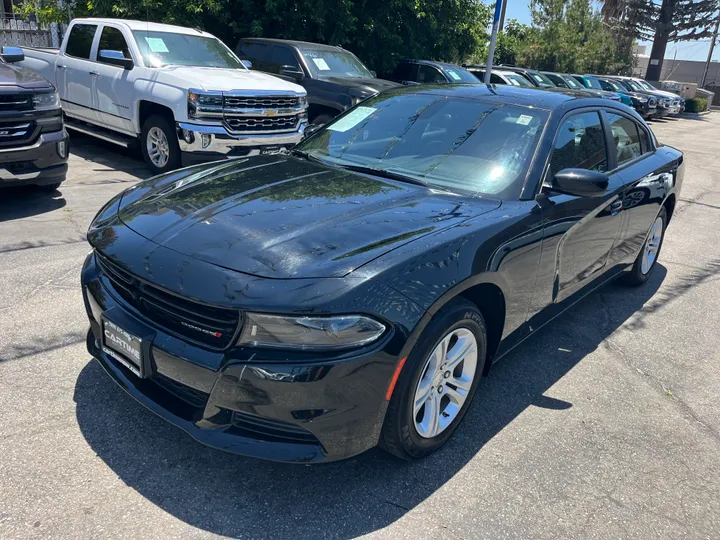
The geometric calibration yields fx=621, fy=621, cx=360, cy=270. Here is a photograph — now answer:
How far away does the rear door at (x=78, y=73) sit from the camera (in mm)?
8820

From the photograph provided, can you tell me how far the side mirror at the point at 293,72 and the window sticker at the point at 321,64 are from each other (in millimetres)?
371

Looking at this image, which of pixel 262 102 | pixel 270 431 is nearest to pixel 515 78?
pixel 262 102

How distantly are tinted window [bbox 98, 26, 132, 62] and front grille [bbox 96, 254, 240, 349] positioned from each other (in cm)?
671

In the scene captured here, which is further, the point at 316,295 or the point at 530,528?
the point at 530,528

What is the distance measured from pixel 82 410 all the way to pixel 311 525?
135 cm

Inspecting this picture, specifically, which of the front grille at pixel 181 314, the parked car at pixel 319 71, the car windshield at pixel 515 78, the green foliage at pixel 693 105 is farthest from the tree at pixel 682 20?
the front grille at pixel 181 314

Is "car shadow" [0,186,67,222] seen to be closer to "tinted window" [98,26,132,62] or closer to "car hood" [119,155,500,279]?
"tinted window" [98,26,132,62]

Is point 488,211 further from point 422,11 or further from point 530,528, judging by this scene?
point 422,11

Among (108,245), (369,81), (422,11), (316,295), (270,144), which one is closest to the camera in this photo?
(316,295)

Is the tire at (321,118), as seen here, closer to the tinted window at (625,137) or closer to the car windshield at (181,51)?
the car windshield at (181,51)

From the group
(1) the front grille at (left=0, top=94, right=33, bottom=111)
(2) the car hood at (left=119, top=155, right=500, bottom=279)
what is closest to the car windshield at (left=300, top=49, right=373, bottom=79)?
(1) the front grille at (left=0, top=94, right=33, bottom=111)

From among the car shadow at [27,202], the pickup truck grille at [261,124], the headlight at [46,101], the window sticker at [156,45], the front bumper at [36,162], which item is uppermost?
the window sticker at [156,45]

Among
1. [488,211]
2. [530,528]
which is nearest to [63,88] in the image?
[488,211]

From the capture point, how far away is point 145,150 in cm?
814
